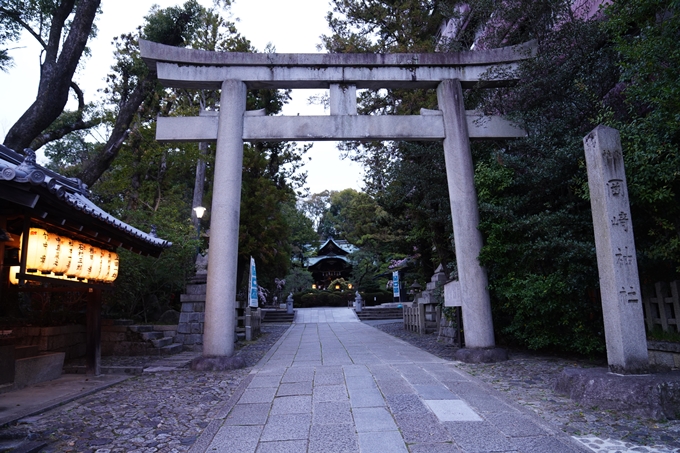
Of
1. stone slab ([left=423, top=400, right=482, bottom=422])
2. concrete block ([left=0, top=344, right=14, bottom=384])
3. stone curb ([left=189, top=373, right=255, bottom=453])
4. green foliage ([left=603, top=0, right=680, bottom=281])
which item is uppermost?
green foliage ([left=603, top=0, right=680, bottom=281])

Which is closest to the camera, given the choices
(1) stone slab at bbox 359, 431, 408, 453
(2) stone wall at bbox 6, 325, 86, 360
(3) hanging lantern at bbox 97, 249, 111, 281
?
(1) stone slab at bbox 359, 431, 408, 453

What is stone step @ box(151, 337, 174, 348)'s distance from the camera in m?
9.97

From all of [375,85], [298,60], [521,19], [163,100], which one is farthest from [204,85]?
[163,100]

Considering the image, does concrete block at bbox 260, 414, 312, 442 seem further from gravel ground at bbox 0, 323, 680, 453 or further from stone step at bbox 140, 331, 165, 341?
stone step at bbox 140, 331, 165, 341

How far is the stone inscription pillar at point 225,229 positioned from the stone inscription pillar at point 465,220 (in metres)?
4.21

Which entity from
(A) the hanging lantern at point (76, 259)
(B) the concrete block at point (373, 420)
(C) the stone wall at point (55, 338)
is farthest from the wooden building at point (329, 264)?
(B) the concrete block at point (373, 420)

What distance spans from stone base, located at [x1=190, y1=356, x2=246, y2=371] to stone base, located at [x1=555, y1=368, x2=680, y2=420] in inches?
208

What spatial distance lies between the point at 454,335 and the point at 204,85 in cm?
796

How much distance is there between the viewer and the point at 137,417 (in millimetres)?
4711

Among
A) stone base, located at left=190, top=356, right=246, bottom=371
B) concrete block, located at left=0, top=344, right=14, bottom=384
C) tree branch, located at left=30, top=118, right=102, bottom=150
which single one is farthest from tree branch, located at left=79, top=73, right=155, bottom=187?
Result: stone base, located at left=190, top=356, right=246, bottom=371

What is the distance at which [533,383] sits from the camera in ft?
19.1

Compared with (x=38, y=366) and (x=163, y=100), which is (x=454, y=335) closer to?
(x=38, y=366)

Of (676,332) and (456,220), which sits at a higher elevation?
(456,220)

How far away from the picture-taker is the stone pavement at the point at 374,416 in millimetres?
3584
